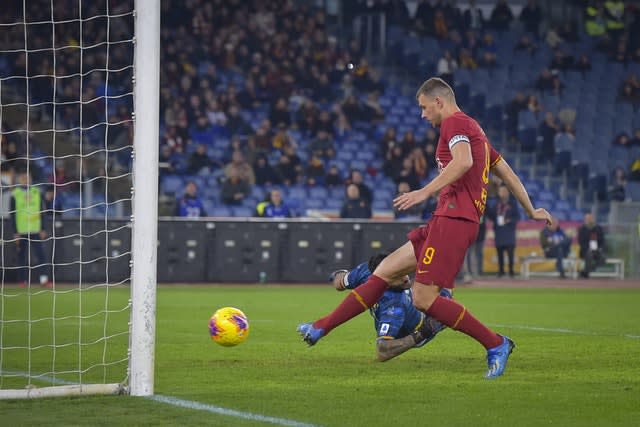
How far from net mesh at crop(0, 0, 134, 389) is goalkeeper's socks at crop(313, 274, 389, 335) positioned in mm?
1565

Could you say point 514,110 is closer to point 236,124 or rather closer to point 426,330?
point 236,124

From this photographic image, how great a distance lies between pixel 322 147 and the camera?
29172 mm

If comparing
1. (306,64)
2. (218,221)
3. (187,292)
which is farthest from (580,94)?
(187,292)

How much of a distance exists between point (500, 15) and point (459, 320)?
27.6 m

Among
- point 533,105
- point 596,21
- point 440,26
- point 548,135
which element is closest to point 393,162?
point 548,135

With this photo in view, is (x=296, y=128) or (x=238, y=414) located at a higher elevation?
(x=296, y=128)

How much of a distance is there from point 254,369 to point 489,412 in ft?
8.81

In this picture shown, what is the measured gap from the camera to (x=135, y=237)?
286 inches

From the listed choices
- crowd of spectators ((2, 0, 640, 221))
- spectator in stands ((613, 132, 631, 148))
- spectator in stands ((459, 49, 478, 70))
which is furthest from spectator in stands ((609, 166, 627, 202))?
spectator in stands ((459, 49, 478, 70))

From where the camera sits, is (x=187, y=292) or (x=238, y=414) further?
(x=187, y=292)

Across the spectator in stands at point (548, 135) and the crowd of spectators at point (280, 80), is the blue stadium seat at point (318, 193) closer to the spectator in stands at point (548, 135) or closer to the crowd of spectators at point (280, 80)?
the crowd of spectators at point (280, 80)

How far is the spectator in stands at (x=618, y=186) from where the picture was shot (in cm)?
2912

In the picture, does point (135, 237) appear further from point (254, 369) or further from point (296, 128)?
point (296, 128)

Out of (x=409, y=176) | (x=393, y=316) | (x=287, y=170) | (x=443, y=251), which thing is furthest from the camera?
(x=287, y=170)
